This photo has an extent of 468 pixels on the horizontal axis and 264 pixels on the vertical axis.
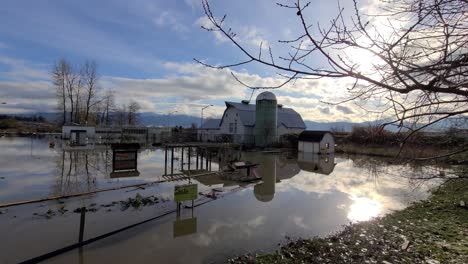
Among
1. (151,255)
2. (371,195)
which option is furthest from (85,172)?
(371,195)

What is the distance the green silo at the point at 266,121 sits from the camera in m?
42.1

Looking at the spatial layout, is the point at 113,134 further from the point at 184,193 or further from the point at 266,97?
the point at 184,193

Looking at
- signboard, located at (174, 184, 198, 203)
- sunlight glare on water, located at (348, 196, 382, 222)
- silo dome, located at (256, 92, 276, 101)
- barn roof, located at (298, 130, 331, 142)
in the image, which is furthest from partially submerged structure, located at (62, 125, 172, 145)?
sunlight glare on water, located at (348, 196, 382, 222)

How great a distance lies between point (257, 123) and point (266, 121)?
139 cm

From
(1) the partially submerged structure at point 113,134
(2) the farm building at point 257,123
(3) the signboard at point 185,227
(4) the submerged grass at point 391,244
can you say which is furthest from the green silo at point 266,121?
(3) the signboard at point 185,227

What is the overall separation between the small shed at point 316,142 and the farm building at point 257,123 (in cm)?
537

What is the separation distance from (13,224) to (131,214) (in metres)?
3.08

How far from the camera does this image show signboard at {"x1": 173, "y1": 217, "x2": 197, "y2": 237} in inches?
328

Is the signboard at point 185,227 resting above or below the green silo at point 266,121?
below

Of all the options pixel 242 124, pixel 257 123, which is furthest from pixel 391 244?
pixel 242 124

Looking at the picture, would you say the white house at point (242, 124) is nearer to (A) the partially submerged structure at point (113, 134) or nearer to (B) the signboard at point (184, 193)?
(A) the partially submerged structure at point (113, 134)

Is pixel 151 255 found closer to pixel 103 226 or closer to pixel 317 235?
pixel 103 226

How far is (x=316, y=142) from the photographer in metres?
36.1

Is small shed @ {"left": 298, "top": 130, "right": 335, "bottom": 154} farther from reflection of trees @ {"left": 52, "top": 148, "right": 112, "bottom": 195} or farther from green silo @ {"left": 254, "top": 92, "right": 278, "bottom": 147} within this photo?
reflection of trees @ {"left": 52, "top": 148, "right": 112, "bottom": 195}
